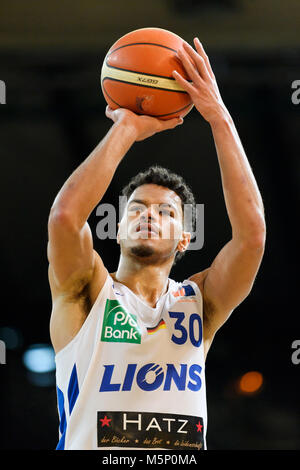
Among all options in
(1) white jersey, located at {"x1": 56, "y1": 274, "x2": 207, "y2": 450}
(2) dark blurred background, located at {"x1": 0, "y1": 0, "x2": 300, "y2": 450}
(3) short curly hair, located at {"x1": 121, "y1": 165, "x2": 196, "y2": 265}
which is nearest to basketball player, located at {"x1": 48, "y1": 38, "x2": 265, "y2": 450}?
(1) white jersey, located at {"x1": 56, "y1": 274, "x2": 207, "y2": 450}

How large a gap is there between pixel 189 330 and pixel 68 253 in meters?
0.72

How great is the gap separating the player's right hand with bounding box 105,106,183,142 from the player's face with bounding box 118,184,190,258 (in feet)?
1.32

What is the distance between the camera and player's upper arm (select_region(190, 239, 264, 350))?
292cm

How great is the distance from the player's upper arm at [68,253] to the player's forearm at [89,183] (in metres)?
0.04

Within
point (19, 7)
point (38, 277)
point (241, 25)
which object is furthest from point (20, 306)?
point (241, 25)

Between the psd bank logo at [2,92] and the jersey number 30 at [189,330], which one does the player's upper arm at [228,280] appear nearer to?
the jersey number 30 at [189,330]

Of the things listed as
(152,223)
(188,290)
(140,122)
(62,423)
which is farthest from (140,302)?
(140,122)

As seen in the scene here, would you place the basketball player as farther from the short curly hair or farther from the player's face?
the short curly hair

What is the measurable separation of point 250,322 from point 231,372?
0.62 m

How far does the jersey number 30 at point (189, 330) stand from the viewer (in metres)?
2.90

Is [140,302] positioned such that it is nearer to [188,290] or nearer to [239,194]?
[188,290]

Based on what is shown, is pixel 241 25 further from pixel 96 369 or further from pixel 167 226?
pixel 96 369

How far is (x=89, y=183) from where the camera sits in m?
2.66

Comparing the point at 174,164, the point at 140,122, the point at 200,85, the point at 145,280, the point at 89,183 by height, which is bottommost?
the point at 145,280
